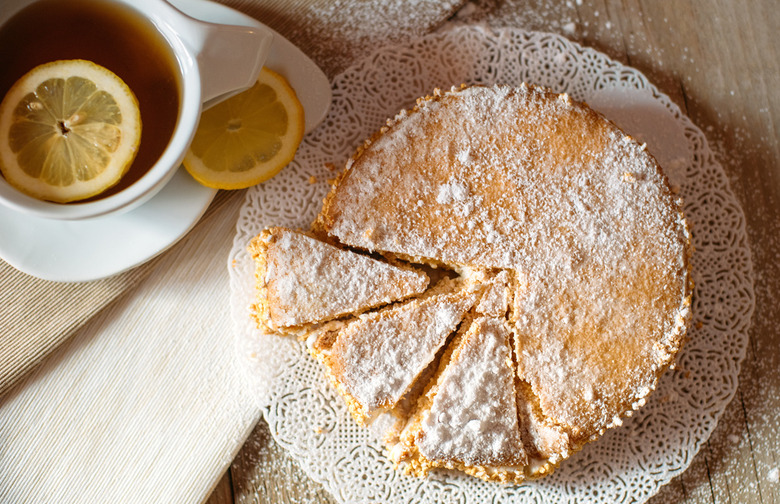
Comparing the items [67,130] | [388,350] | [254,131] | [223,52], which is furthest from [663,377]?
[67,130]

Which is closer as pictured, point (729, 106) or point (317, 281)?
point (317, 281)

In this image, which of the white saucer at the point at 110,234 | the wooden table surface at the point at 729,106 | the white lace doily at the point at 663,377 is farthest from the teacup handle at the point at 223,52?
the wooden table surface at the point at 729,106

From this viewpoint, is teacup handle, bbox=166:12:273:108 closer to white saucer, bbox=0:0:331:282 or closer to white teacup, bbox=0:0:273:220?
white teacup, bbox=0:0:273:220

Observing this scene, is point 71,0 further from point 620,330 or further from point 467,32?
point 620,330

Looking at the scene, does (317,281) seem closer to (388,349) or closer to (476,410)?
(388,349)

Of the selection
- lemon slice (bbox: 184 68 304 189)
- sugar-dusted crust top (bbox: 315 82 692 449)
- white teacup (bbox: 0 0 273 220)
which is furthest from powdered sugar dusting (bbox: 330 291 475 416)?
white teacup (bbox: 0 0 273 220)

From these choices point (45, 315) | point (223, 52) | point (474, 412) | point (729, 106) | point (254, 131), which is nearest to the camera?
point (223, 52)

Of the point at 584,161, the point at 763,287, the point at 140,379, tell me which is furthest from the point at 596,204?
the point at 140,379
